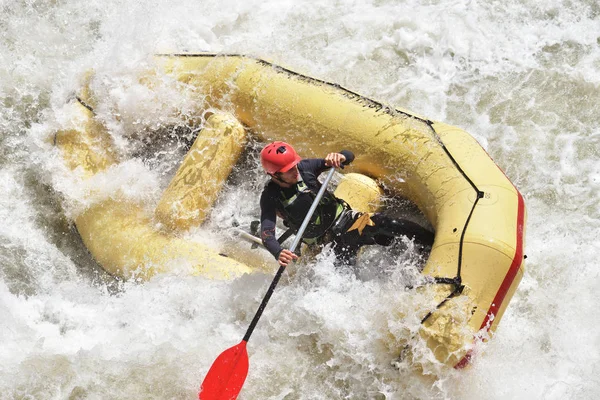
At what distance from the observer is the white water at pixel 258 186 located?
3.70 metres

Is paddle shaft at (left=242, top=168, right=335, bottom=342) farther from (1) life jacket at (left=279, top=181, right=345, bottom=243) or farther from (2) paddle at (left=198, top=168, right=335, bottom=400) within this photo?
(1) life jacket at (left=279, top=181, right=345, bottom=243)

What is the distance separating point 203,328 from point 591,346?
2.51 meters

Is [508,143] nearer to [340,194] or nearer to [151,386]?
[340,194]

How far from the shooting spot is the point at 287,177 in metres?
3.77

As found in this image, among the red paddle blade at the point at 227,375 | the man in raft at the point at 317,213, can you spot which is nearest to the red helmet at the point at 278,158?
the man in raft at the point at 317,213

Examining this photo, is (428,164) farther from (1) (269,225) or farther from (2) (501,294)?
(1) (269,225)

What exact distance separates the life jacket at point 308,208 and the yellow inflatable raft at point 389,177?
522 millimetres

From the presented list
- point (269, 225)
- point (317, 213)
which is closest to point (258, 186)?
point (317, 213)

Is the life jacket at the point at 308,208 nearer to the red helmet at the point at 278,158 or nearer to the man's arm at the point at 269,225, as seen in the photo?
the man's arm at the point at 269,225

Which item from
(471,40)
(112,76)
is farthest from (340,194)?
(471,40)

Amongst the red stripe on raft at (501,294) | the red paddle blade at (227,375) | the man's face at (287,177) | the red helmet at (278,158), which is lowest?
the red paddle blade at (227,375)

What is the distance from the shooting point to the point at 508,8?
638 cm

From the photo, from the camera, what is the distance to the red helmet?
12.1ft

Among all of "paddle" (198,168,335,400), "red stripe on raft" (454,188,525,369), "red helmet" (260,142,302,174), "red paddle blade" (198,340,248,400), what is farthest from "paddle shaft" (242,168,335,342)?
"red stripe on raft" (454,188,525,369)
